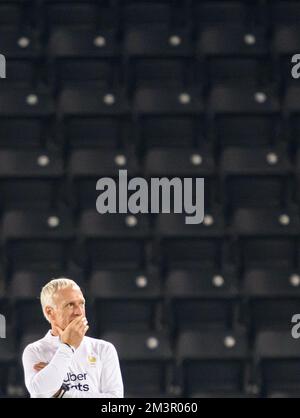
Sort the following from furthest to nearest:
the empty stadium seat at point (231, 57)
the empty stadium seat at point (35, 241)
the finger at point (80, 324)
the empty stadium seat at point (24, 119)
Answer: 1. the empty stadium seat at point (231, 57)
2. the empty stadium seat at point (24, 119)
3. the empty stadium seat at point (35, 241)
4. the finger at point (80, 324)

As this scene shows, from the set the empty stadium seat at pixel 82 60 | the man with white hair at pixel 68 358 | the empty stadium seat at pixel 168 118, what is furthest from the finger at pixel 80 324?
the empty stadium seat at pixel 82 60

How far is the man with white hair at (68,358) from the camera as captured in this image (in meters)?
1.55

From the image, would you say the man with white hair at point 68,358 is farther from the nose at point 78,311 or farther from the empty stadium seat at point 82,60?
the empty stadium seat at point 82,60

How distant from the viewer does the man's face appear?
1548 millimetres

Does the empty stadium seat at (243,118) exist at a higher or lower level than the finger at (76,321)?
higher

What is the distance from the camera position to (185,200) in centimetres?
289

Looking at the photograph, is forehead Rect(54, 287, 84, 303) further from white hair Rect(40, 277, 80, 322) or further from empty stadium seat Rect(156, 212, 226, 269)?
empty stadium seat Rect(156, 212, 226, 269)

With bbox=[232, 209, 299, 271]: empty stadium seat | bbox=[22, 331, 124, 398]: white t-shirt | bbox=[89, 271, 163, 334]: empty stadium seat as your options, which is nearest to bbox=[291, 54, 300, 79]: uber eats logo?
bbox=[232, 209, 299, 271]: empty stadium seat

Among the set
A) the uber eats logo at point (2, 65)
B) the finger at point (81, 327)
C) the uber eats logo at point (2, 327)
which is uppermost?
the uber eats logo at point (2, 65)

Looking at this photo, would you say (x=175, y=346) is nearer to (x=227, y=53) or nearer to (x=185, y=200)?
(x=185, y=200)

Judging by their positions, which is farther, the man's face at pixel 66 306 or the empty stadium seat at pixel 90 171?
the empty stadium seat at pixel 90 171

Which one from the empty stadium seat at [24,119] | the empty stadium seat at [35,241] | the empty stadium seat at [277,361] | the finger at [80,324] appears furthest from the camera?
the empty stadium seat at [24,119]
